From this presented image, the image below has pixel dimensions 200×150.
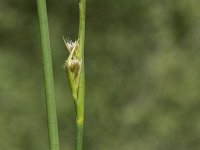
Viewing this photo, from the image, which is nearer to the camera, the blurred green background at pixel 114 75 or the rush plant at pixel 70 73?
the rush plant at pixel 70 73

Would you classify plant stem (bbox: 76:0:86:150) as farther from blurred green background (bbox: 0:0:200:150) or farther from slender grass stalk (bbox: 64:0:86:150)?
blurred green background (bbox: 0:0:200:150)

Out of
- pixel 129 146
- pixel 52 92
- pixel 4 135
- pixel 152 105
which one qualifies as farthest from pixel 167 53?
pixel 52 92

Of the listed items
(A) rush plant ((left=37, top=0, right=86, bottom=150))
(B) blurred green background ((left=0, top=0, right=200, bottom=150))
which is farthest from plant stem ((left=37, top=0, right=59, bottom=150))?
(B) blurred green background ((left=0, top=0, right=200, bottom=150))

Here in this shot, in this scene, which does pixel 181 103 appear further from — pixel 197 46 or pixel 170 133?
pixel 197 46

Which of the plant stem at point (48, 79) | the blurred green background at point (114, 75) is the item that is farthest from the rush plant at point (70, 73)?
the blurred green background at point (114, 75)

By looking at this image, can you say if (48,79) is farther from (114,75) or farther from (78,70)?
(114,75)

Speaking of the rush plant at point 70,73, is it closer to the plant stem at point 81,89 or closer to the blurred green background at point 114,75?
the plant stem at point 81,89

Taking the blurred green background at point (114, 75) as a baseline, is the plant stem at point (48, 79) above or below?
Answer: above
